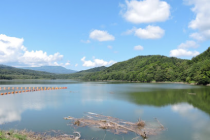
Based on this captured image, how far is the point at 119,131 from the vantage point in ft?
48.8

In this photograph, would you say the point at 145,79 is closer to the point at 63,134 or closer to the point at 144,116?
the point at 144,116

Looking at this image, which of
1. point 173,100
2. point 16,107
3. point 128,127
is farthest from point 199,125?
point 16,107

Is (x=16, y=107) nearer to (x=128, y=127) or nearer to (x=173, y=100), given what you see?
(x=128, y=127)

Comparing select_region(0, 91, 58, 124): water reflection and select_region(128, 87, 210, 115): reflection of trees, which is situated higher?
select_region(128, 87, 210, 115): reflection of trees

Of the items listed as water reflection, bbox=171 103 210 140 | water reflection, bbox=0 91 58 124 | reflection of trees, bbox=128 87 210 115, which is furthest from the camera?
reflection of trees, bbox=128 87 210 115

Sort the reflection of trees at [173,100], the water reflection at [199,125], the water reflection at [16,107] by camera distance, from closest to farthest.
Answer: the water reflection at [199,125] < the water reflection at [16,107] < the reflection of trees at [173,100]

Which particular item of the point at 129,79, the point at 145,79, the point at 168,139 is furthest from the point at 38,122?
the point at 129,79

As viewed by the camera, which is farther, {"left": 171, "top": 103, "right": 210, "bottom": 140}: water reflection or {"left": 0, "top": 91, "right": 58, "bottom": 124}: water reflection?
{"left": 0, "top": 91, "right": 58, "bottom": 124}: water reflection

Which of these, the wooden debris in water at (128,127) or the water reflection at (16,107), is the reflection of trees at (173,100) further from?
the water reflection at (16,107)

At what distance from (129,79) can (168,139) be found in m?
149

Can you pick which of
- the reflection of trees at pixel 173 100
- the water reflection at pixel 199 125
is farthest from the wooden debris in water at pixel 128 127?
the reflection of trees at pixel 173 100

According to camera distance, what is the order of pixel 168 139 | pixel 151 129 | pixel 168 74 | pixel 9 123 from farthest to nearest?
1. pixel 168 74
2. pixel 9 123
3. pixel 151 129
4. pixel 168 139

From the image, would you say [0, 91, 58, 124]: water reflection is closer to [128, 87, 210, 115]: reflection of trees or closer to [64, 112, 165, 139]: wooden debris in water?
[64, 112, 165, 139]: wooden debris in water

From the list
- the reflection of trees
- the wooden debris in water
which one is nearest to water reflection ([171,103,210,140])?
the wooden debris in water
